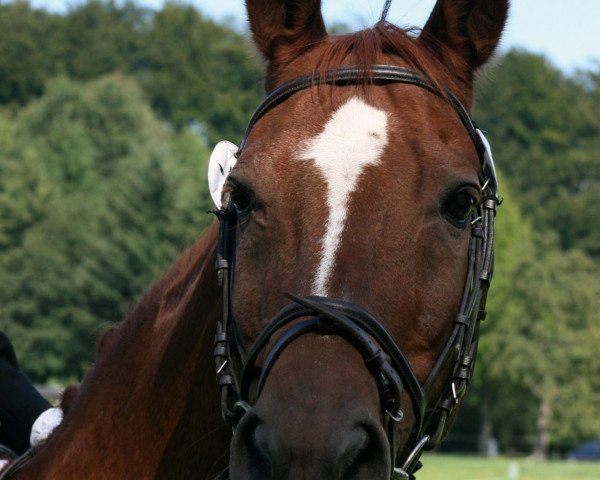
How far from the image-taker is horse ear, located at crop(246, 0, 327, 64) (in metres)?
3.95

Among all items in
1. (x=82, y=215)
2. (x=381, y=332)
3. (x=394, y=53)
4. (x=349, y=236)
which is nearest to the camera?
(x=381, y=332)

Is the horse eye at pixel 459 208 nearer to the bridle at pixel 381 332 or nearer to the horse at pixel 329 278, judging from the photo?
the horse at pixel 329 278

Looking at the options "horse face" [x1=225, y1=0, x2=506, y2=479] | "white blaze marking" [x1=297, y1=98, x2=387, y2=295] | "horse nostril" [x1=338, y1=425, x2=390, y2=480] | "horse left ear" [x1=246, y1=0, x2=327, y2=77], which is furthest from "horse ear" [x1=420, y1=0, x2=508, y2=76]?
"horse nostril" [x1=338, y1=425, x2=390, y2=480]

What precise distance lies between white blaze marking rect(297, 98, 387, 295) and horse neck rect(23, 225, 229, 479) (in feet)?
2.42

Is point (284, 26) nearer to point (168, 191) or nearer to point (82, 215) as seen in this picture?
point (168, 191)

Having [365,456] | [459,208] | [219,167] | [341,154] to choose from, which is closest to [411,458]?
[365,456]

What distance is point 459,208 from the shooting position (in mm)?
3570

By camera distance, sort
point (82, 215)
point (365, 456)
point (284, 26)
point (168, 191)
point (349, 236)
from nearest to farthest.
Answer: point (365, 456)
point (349, 236)
point (284, 26)
point (168, 191)
point (82, 215)

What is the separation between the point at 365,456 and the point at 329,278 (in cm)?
55

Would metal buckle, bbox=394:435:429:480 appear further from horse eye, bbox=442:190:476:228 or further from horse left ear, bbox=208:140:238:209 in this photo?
horse left ear, bbox=208:140:238:209

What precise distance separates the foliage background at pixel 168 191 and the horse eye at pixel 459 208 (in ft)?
117

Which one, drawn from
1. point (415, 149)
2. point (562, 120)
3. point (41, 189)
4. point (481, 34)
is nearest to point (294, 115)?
point (415, 149)

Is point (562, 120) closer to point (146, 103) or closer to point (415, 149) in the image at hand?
point (146, 103)

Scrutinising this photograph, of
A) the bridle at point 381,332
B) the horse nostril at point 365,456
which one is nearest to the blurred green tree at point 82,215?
the bridle at point 381,332
